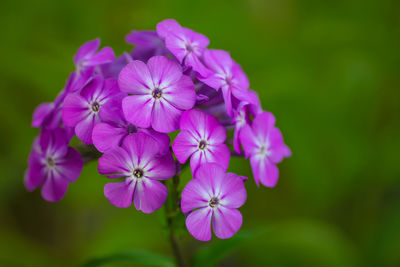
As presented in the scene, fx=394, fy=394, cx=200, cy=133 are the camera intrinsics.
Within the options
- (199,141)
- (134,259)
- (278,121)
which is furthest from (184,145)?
(278,121)

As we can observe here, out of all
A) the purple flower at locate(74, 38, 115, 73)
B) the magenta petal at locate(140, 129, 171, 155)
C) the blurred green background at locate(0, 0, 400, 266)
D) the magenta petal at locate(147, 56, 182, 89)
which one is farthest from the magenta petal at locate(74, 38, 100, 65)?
the blurred green background at locate(0, 0, 400, 266)

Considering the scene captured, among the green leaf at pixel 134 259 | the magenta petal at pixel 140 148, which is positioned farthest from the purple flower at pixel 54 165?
the green leaf at pixel 134 259

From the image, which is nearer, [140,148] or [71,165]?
[140,148]

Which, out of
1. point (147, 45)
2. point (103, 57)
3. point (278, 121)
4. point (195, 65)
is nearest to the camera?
point (195, 65)

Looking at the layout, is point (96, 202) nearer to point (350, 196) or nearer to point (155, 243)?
point (155, 243)

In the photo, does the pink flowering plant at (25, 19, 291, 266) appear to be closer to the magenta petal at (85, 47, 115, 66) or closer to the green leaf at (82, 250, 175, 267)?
the magenta petal at (85, 47, 115, 66)

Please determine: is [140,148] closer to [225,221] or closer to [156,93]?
[156,93]

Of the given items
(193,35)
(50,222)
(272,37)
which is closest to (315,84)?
(272,37)
